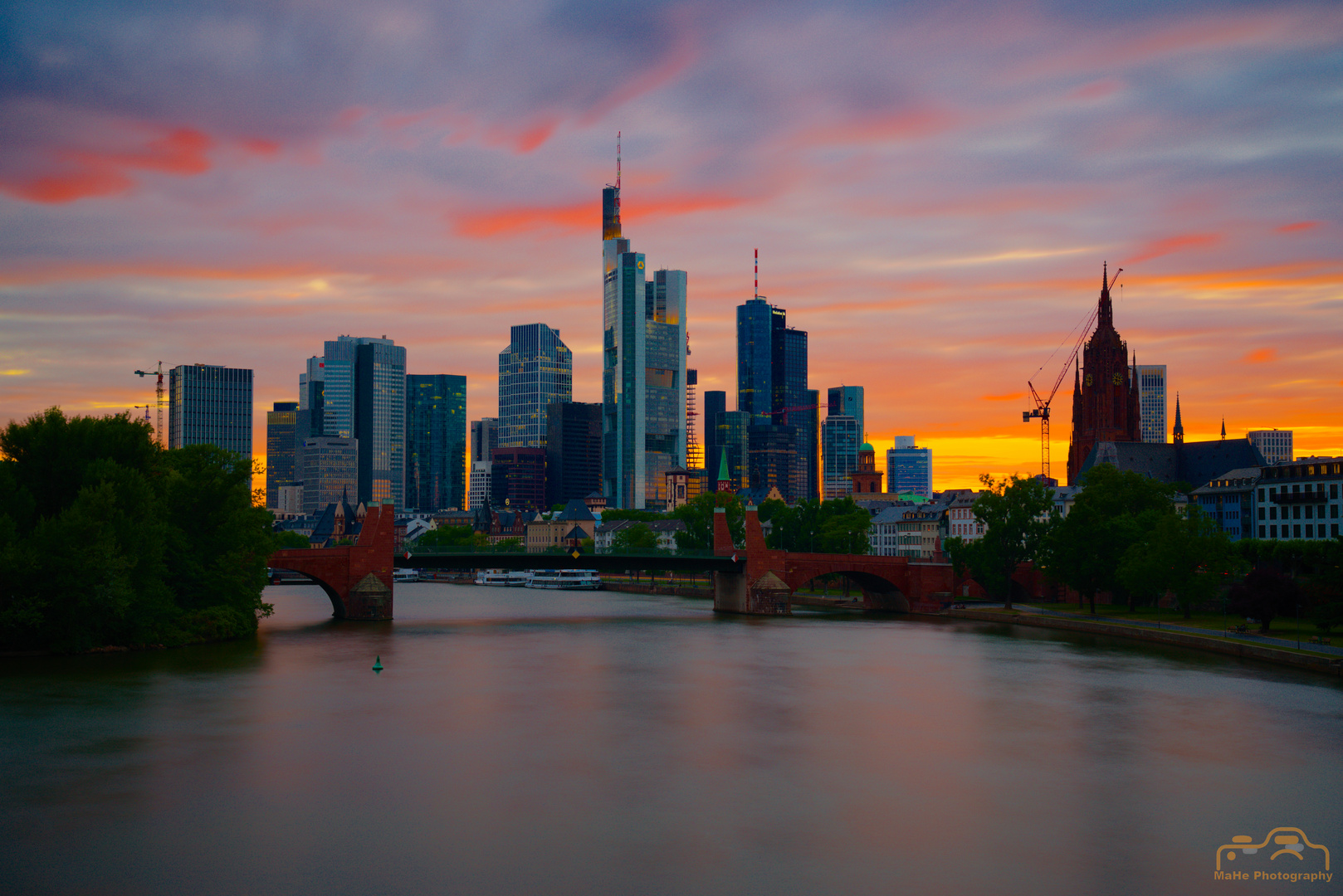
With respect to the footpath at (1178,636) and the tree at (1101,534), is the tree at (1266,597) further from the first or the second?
the tree at (1101,534)

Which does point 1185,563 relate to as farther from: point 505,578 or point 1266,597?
point 505,578

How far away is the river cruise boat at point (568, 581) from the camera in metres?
169

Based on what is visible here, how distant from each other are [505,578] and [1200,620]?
11915cm

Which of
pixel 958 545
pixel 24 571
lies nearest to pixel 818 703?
pixel 24 571

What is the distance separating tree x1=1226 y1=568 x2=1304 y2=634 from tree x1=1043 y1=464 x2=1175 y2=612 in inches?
656

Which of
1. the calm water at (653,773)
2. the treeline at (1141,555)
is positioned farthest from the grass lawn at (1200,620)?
the calm water at (653,773)

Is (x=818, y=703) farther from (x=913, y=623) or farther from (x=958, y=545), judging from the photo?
(x=958, y=545)

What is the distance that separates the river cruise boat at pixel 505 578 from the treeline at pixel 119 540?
98229 mm

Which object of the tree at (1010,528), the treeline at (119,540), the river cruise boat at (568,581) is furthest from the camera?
the river cruise boat at (568,581)

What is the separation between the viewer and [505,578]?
18638 cm

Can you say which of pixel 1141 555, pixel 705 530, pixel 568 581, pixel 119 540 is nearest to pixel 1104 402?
pixel 705 530

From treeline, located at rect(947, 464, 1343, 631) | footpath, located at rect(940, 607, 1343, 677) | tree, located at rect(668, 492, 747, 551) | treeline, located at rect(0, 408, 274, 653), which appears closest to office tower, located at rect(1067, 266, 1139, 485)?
tree, located at rect(668, 492, 747, 551)

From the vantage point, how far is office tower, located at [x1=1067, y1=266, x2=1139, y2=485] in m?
190

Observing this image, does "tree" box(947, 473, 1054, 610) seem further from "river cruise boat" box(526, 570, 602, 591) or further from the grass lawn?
"river cruise boat" box(526, 570, 602, 591)
